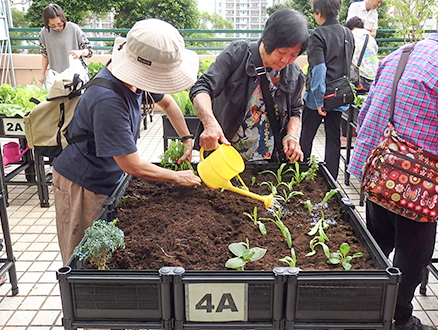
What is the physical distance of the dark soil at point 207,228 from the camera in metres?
1.53

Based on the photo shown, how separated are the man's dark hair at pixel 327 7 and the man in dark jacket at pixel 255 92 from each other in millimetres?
1364

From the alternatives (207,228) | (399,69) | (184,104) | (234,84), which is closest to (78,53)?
(184,104)

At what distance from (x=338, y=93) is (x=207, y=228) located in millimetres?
2259

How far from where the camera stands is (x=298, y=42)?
6.28ft

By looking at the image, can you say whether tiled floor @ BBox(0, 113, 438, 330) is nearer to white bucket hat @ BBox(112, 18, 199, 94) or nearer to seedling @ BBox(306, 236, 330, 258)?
seedling @ BBox(306, 236, 330, 258)

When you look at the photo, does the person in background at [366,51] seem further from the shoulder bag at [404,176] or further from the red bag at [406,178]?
the red bag at [406,178]

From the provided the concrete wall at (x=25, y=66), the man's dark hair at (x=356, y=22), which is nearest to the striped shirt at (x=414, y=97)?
the man's dark hair at (x=356, y=22)

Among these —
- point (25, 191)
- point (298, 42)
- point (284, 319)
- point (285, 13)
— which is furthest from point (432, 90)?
point (25, 191)

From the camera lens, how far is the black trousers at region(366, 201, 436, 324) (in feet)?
6.47

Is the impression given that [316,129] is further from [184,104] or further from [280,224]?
Result: [280,224]

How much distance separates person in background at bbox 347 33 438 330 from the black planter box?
73 cm

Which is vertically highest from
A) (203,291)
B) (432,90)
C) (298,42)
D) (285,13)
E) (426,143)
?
(285,13)

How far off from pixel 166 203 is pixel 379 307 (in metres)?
1.06

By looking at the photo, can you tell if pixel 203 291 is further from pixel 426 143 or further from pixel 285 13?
pixel 285 13
